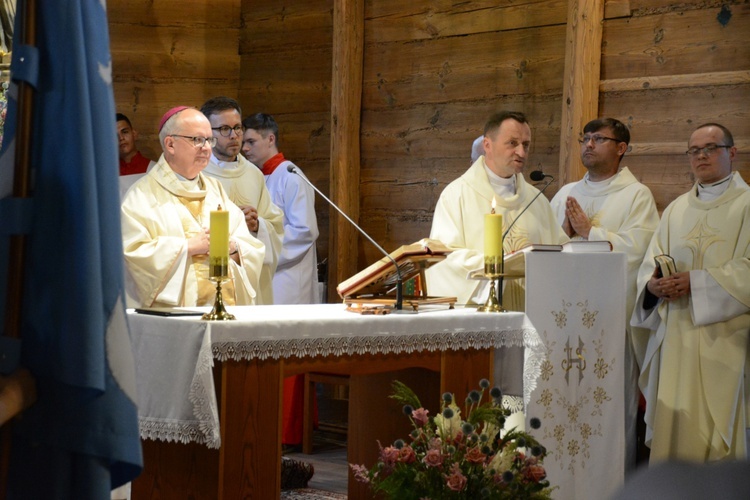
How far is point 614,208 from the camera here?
5.78 meters

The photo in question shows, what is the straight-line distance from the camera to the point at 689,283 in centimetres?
518

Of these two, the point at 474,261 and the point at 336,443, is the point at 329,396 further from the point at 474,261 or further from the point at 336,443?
the point at 474,261

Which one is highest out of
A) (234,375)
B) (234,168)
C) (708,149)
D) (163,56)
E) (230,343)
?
(163,56)

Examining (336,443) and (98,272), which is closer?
(98,272)

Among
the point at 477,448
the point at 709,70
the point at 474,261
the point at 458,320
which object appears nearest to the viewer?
the point at 477,448

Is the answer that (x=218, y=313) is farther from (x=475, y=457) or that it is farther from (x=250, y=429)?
(x=475, y=457)

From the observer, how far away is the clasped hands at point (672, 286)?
518 cm

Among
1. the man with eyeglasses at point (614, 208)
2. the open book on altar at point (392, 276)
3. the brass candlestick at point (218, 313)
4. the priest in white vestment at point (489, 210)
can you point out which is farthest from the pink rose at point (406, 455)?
the man with eyeglasses at point (614, 208)

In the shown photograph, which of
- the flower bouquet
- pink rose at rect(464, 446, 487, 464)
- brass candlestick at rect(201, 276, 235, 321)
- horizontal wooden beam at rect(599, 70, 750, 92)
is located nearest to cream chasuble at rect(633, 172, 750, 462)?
horizontal wooden beam at rect(599, 70, 750, 92)

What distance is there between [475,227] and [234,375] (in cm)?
220

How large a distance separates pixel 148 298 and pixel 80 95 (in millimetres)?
2827

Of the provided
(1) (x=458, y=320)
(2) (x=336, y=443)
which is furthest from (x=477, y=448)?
(2) (x=336, y=443)

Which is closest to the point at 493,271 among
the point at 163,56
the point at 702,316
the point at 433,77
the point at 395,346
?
the point at 395,346

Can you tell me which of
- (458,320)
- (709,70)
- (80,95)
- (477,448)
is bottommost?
(477,448)
